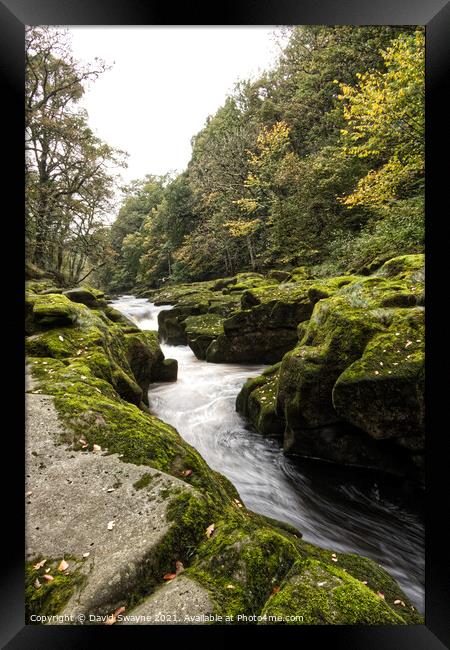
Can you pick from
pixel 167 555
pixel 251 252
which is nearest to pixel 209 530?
Result: pixel 167 555

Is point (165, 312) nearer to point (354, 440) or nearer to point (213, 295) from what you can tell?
point (213, 295)

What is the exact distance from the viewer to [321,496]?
412cm

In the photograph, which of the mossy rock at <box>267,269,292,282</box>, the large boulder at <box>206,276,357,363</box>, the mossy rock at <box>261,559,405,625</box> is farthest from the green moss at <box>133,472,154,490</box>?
the mossy rock at <box>267,269,292,282</box>

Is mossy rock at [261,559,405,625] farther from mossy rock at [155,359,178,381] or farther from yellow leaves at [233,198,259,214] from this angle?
mossy rock at [155,359,178,381]

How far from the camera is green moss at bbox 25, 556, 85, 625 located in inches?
59.6

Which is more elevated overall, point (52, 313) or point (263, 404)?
point (52, 313)

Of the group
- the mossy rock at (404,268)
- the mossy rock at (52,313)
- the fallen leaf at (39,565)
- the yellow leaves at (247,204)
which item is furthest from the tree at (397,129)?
the mossy rock at (52,313)

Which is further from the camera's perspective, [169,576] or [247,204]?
[247,204]

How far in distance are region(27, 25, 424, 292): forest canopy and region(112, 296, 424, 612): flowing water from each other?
3566mm

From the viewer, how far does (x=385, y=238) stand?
650 centimetres

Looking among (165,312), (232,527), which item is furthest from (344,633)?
(165,312)

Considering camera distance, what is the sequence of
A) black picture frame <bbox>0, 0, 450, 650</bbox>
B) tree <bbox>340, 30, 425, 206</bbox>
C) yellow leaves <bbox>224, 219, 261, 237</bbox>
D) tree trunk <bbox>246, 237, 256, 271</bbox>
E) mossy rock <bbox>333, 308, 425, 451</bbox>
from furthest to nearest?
tree trunk <bbox>246, 237, 256, 271</bbox>
yellow leaves <bbox>224, 219, 261, 237</bbox>
tree <bbox>340, 30, 425, 206</bbox>
mossy rock <bbox>333, 308, 425, 451</bbox>
black picture frame <bbox>0, 0, 450, 650</bbox>

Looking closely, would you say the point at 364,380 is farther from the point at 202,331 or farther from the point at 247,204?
the point at 202,331

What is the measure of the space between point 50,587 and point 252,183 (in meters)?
6.82
